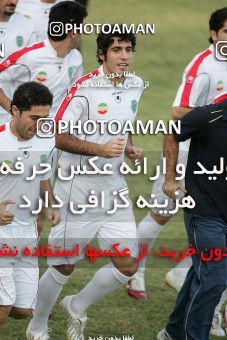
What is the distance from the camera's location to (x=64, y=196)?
8977 millimetres

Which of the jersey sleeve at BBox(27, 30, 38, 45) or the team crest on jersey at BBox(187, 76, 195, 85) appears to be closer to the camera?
the team crest on jersey at BBox(187, 76, 195, 85)

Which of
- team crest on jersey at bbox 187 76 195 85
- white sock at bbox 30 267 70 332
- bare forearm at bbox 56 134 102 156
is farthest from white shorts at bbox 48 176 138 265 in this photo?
team crest on jersey at bbox 187 76 195 85

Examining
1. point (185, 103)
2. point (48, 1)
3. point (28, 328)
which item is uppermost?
point (48, 1)

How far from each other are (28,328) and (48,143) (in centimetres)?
136

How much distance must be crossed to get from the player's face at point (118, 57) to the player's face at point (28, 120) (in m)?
0.79

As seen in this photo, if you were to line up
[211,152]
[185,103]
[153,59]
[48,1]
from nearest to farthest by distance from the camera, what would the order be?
[211,152] < [185,103] < [48,1] < [153,59]

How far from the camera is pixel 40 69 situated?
10.1 m

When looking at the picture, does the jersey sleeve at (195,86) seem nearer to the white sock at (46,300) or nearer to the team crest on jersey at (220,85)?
the team crest on jersey at (220,85)

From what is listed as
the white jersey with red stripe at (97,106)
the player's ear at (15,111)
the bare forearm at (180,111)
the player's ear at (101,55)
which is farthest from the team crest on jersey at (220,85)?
the player's ear at (15,111)

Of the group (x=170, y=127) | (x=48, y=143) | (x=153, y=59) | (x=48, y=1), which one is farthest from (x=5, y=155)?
(x=153, y=59)

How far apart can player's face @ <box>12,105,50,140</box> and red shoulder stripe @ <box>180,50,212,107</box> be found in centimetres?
174

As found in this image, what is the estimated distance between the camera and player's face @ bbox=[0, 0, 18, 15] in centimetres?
1041

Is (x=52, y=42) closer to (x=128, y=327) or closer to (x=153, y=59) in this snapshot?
(x=128, y=327)

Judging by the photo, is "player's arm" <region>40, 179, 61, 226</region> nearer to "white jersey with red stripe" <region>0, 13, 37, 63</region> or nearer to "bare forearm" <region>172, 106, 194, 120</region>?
"bare forearm" <region>172, 106, 194, 120</region>
